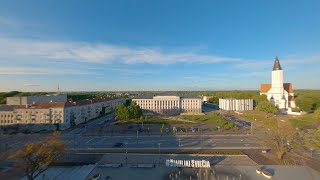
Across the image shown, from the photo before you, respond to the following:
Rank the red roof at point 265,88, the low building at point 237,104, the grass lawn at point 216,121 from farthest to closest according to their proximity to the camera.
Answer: the red roof at point 265,88, the low building at point 237,104, the grass lawn at point 216,121

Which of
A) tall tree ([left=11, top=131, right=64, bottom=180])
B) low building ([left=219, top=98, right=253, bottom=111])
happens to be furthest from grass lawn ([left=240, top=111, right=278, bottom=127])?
tall tree ([left=11, top=131, right=64, bottom=180])

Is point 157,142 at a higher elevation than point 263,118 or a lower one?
lower

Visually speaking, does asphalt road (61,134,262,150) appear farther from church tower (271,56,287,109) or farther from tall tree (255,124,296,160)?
church tower (271,56,287,109)

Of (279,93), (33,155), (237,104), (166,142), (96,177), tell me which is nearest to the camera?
(33,155)

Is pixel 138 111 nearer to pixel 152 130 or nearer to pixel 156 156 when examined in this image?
pixel 152 130

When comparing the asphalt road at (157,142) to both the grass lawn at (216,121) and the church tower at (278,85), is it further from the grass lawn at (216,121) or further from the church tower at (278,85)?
the church tower at (278,85)

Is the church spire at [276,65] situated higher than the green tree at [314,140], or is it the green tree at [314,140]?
the church spire at [276,65]

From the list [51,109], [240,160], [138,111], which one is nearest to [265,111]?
[138,111]

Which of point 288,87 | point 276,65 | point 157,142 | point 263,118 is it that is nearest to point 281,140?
point 157,142

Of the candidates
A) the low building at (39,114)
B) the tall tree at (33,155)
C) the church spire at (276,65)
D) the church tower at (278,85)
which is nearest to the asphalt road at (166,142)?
the tall tree at (33,155)

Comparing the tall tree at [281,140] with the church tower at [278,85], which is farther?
the church tower at [278,85]

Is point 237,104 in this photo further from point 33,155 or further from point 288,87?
point 33,155
